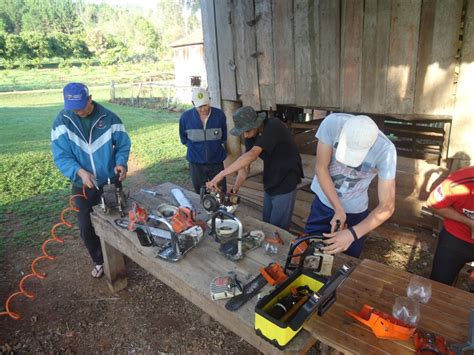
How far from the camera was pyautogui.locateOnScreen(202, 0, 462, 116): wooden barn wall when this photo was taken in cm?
316

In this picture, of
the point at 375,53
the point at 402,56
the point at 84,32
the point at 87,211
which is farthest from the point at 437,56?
the point at 84,32

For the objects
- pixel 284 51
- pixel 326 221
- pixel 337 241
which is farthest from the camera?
pixel 284 51

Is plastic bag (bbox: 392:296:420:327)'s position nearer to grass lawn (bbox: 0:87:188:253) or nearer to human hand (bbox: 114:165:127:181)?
human hand (bbox: 114:165:127:181)

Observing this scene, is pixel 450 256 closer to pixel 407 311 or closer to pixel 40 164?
pixel 407 311

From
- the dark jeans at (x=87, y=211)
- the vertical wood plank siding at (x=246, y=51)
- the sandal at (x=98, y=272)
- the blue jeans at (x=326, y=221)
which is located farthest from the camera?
the vertical wood plank siding at (x=246, y=51)

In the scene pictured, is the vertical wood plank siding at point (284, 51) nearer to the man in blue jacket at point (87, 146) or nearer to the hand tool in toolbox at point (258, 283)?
the man in blue jacket at point (87, 146)

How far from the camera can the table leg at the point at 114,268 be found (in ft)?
11.0

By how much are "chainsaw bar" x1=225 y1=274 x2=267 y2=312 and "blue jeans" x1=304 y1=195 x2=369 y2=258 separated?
34.6 inches

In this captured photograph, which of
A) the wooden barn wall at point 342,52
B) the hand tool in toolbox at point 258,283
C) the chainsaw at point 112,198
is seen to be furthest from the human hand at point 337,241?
the wooden barn wall at point 342,52

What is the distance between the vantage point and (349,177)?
241cm

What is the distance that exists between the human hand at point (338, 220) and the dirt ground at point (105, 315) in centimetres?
138

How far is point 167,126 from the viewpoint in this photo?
11930 millimetres

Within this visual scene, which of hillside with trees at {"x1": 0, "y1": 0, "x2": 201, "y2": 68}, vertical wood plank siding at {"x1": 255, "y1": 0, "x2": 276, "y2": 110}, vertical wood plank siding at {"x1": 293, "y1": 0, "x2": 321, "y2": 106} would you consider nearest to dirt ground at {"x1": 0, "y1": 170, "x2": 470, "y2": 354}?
vertical wood plank siding at {"x1": 293, "y1": 0, "x2": 321, "y2": 106}

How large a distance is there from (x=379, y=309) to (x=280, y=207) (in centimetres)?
171
